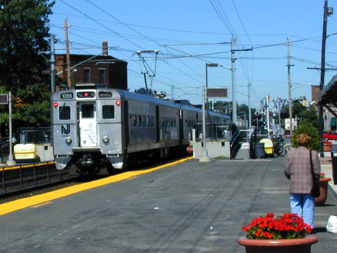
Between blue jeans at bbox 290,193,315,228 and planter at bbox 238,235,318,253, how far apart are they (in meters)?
2.32

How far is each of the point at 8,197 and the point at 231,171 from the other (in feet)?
27.8

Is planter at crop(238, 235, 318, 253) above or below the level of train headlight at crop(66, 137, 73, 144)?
below

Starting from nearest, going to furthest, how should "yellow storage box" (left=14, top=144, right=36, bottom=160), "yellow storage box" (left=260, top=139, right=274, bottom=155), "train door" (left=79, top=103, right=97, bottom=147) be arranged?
1. "train door" (left=79, top=103, right=97, bottom=147)
2. "yellow storage box" (left=14, top=144, right=36, bottom=160)
3. "yellow storage box" (left=260, top=139, right=274, bottom=155)

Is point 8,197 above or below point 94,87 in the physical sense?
below

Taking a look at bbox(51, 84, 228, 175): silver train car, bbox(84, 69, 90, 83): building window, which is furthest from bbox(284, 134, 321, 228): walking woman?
bbox(84, 69, 90, 83): building window

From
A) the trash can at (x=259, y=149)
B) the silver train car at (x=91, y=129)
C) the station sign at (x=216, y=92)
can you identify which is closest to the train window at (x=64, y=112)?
the silver train car at (x=91, y=129)

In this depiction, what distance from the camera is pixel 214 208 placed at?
36.9 feet

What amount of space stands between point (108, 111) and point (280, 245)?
15226mm

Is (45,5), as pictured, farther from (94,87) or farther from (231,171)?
(231,171)

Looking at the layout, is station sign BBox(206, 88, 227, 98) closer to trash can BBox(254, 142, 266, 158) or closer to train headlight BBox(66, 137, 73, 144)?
trash can BBox(254, 142, 266, 158)

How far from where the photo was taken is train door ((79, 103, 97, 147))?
65.9ft

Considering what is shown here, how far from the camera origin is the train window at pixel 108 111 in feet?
65.7

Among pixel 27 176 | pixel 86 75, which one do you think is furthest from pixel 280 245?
pixel 86 75

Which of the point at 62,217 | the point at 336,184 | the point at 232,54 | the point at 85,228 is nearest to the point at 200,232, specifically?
the point at 85,228
